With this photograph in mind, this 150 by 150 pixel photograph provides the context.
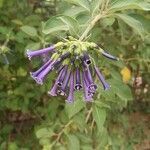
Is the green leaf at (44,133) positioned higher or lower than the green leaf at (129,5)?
lower

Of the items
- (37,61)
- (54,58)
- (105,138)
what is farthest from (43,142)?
(54,58)

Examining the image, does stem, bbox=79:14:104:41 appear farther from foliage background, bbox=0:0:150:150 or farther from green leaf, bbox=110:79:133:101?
green leaf, bbox=110:79:133:101

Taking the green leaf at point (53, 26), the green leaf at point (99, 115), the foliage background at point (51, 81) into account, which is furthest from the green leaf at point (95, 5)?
the green leaf at point (99, 115)

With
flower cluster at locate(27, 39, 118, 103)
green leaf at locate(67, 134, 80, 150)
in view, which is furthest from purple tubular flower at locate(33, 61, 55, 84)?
green leaf at locate(67, 134, 80, 150)

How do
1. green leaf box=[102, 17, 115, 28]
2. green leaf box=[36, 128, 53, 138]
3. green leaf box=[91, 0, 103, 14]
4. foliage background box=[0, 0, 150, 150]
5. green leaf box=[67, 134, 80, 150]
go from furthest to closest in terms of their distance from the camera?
green leaf box=[36, 128, 53, 138] → green leaf box=[67, 134, 80, 150] → foliage background box=[0, 0, 150, 150] → green leaf box=[102, 17, 115, 28] → green leaf box=[91, 0, 103, 14]

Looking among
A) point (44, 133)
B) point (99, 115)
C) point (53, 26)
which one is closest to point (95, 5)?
point (53, 26)

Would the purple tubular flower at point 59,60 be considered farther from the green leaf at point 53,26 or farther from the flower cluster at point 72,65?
the green leaf at point 53,26

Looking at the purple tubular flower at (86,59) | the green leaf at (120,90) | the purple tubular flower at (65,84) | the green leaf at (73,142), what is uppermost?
the green leaf at (120,90)
